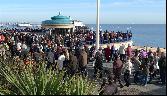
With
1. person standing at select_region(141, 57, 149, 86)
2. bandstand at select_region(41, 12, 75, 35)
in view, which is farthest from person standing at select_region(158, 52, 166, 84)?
bandstand at select_region(41, 12, 75, 35)

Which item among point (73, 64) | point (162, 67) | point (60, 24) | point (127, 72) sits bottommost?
point (127, 72)

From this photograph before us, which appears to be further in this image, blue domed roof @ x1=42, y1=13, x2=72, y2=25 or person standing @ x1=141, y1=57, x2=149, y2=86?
blue domed roof @ x1=42, y1=13, x2=72, y2=25

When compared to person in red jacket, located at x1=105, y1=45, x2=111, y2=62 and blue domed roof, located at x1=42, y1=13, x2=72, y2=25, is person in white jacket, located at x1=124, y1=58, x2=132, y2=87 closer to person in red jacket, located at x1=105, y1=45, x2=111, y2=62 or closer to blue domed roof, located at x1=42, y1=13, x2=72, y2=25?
person in red jacket, located at x1=105, y1=45, x2=111, y2=62

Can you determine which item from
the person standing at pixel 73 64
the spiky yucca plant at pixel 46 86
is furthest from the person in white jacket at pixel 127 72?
the spiky yucca plant at pixel 46 86

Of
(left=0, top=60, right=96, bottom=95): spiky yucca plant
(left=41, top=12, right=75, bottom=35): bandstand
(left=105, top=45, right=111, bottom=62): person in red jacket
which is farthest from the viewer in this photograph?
(left=41, top=12, right=75, bottom=35): bandstand

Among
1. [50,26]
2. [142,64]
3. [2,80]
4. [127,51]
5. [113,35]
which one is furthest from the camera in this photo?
[50,26]

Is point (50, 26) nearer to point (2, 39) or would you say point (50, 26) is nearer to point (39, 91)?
point (2, 39)

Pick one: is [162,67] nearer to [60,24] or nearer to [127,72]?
[127,72]

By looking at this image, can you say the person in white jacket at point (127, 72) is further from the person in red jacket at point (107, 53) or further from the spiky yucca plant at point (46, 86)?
the spiky yucca plant at point (46, 86)

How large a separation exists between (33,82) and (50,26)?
28.4 metres

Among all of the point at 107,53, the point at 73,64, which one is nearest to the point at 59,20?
the point at 107,53

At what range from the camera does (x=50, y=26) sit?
38.4m

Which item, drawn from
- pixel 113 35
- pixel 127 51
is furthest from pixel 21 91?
pixel 113 35

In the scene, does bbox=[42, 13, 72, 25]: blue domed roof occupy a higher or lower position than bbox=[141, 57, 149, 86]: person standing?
higher
